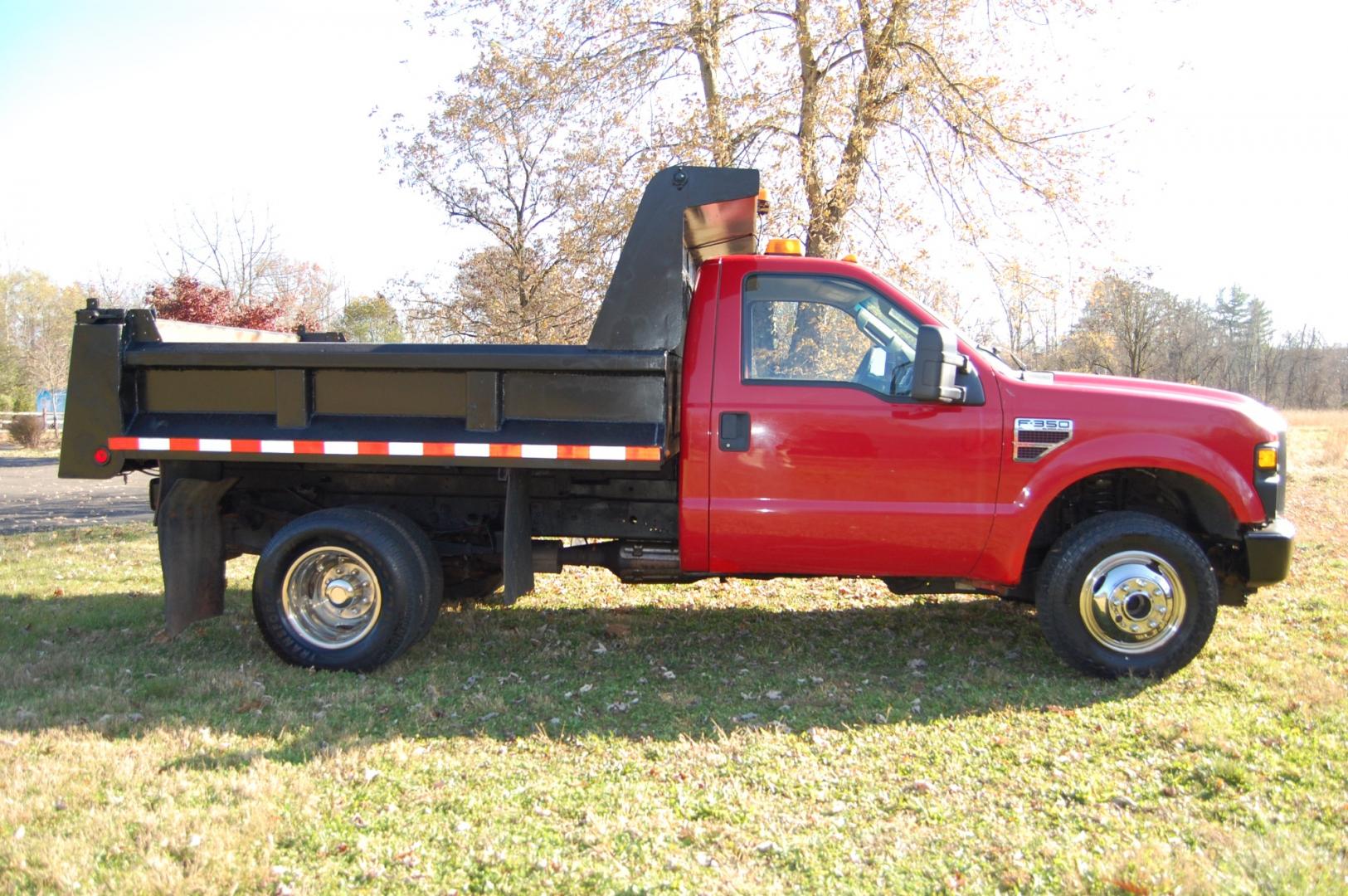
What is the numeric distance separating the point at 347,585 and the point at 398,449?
98 cm

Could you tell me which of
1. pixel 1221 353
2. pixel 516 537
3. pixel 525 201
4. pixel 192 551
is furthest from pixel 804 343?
pixel 1221 353

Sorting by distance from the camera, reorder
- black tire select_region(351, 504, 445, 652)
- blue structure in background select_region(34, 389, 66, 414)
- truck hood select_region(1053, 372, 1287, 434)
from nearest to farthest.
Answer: truck hood select_region(1053, 372, 1287, 434)
black tire select_region(351, 504, 445, 652)
blue structure in background select_region(34, 389, 66, 414)

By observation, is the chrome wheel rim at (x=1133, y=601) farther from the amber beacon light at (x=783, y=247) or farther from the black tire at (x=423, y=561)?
the black tire at (x=423, y=561)

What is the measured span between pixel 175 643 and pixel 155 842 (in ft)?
9.81

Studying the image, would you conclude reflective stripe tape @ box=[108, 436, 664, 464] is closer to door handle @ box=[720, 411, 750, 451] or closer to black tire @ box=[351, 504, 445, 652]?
door handle @ box=[720, 411, 750, 451]

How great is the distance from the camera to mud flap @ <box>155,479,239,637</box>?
557cm

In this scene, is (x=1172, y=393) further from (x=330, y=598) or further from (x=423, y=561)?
(x=330, y=598)

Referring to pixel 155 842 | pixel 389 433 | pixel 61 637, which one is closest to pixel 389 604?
pixel 389 433

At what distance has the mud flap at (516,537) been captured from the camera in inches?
210

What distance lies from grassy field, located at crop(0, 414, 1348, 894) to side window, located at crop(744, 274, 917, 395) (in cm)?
168

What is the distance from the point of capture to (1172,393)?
5.14 m

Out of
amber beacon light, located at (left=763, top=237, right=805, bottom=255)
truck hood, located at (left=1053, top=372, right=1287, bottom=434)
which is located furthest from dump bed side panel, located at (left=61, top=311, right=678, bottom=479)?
truck hood, located at (left=1053, top=372, right=1287, bottom=434)

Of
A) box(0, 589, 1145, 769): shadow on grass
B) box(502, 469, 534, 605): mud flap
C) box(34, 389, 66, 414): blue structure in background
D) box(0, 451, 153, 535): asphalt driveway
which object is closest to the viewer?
box(0, 589, 1145, 769): shadow on grass

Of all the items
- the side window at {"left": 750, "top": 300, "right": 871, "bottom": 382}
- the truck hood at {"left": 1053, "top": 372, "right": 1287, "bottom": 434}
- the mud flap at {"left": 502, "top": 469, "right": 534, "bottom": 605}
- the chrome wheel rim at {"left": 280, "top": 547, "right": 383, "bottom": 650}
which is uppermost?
the side window at {"left": 750, "top": 300, "right": 871, "bottom": 382}
